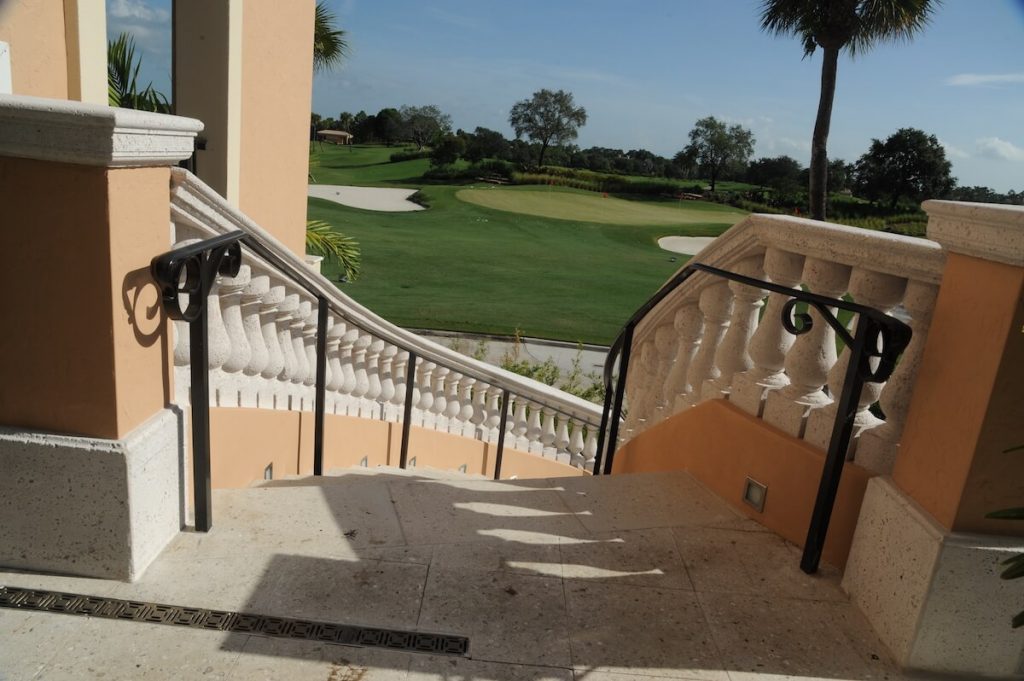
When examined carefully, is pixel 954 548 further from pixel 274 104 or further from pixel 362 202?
pixel 362 202

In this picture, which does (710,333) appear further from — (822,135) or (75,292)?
(822,135)

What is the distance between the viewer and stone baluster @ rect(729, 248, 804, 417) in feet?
10.4

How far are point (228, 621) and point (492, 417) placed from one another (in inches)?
185

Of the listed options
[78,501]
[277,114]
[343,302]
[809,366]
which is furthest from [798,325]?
[277,114]

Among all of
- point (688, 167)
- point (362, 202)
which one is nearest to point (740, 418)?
point (362, 202)

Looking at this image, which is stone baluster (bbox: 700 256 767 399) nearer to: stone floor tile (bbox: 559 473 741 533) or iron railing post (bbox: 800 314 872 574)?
stone floor tile (bbox: 559 473 741 533)

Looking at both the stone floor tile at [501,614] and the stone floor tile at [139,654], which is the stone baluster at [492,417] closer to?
the stone floor tile at [501,614]

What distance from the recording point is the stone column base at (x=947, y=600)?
2.17m

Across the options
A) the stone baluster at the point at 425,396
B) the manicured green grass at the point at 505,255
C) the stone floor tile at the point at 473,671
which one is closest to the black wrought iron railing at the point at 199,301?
the stone floor tile at the point at 473,671

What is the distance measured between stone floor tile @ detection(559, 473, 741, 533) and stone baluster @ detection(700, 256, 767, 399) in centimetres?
49

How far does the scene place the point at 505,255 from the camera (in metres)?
41.7

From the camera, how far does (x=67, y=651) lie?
6.77 ft

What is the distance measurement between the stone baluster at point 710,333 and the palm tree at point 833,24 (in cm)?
1835

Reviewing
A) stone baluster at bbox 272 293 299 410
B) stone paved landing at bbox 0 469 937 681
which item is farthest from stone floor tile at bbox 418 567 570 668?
stone baluster at bbox 272 293 299 410
